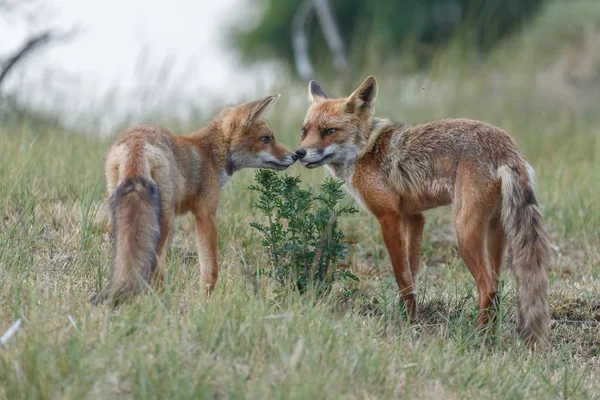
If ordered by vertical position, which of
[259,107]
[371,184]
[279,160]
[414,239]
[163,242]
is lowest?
[414,239]

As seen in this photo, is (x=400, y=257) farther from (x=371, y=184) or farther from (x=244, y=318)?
→ (x=244, y=318)

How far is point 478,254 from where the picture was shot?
18.3ft

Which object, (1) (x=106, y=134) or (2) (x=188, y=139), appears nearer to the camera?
(2) (x=188, y=139)

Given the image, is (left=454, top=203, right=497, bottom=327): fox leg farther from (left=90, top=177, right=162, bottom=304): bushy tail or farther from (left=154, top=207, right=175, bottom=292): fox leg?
(left=90, top=177, right=162, bottom=304): bushy tail

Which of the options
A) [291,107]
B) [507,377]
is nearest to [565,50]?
[291,107]

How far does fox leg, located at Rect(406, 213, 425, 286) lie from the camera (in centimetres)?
650

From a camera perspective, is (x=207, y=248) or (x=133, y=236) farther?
(x=207, y=248)

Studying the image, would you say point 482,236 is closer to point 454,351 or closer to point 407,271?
point 407,271

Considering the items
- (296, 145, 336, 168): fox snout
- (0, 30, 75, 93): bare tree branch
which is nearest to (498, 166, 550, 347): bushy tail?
(296, 145, 336, 168): fox snout

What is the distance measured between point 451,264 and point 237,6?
2082 cm

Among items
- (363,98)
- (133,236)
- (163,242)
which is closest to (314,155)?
(363,98)

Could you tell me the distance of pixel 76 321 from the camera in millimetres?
4230

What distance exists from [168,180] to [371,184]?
170 centimetres

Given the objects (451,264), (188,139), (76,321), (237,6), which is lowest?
(451,264)
